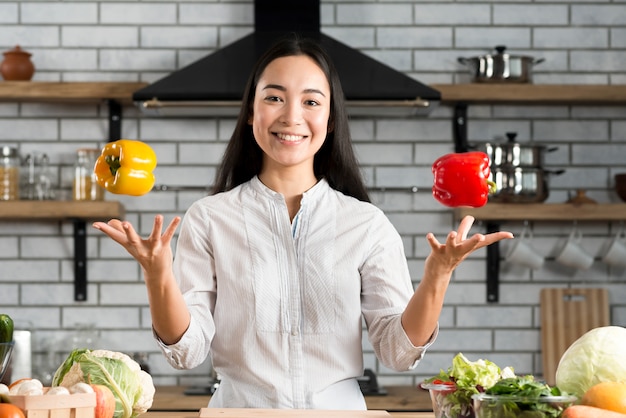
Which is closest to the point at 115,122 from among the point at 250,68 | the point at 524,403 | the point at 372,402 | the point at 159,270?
the point at 250,68

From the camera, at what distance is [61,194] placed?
424cm

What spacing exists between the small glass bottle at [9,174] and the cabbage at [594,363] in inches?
117

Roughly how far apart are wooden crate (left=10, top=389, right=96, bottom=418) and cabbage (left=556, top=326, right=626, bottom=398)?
0.80 m

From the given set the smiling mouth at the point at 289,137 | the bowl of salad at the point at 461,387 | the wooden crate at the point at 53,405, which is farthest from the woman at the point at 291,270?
the wooden crate at the point at 53,405

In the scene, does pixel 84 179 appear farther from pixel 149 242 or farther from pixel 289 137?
→ pixel 149 242

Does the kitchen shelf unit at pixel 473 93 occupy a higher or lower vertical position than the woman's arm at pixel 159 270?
higher

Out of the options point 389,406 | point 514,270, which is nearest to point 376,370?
point 389,406

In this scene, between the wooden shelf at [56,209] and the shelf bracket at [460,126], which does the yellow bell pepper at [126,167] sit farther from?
the shelf bracket at [460,126]

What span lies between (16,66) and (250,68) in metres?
1.09

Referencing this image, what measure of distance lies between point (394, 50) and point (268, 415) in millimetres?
2767

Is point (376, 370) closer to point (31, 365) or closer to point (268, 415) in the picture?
point (31, 365)

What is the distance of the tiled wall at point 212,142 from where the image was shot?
4.23 m

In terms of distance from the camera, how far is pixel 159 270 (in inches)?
71.1

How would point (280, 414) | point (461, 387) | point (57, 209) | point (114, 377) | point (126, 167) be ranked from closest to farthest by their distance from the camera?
point (461, 387)
point (114, 377)
point (280, 414)
point (126, 167)
point (57, 209)
